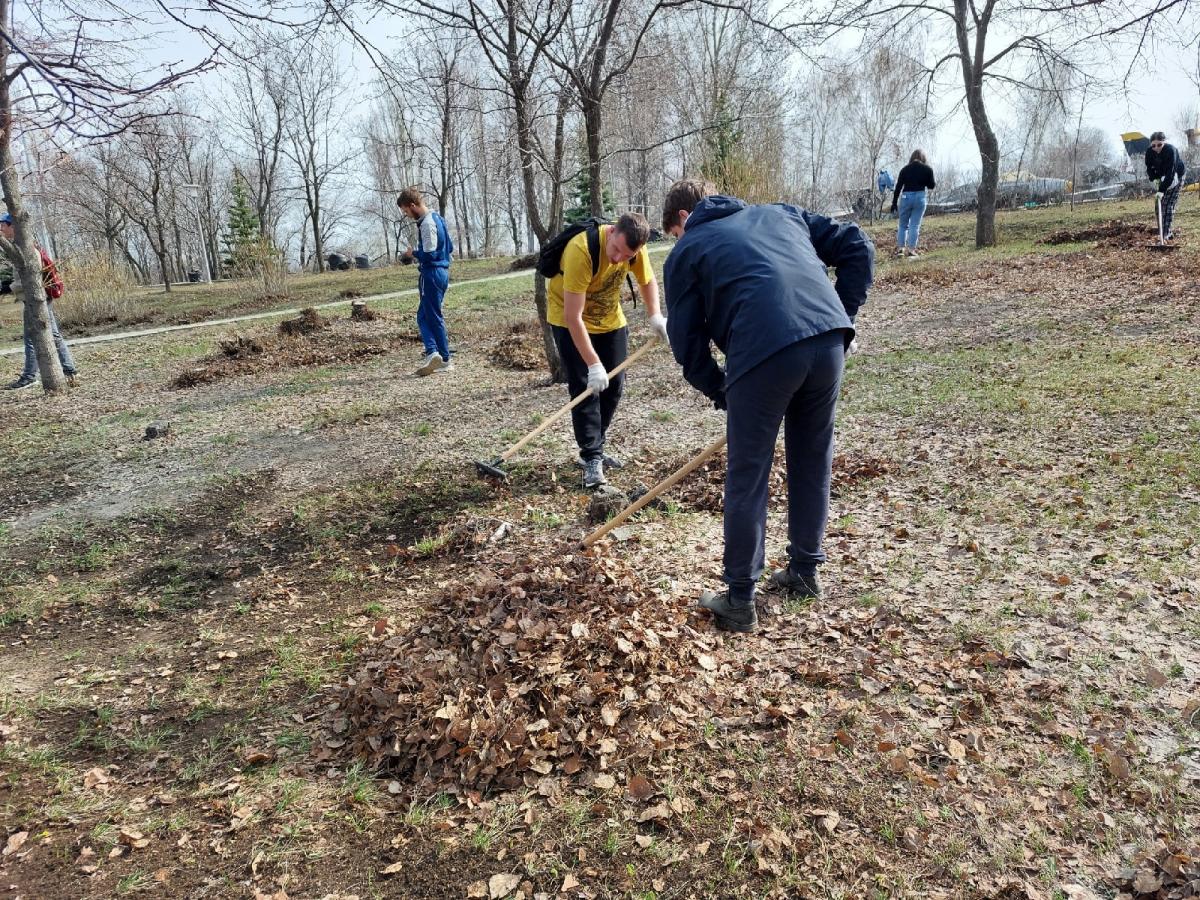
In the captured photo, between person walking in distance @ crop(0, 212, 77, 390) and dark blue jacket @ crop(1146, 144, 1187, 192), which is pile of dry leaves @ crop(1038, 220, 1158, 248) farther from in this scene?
person walking in distance @ crop(0, 212, 77, 390)

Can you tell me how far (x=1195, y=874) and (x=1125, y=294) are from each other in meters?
9.27

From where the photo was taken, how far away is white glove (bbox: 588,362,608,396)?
5043 mm

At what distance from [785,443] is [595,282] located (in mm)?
2140

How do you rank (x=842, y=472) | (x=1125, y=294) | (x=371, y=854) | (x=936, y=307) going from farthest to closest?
1. (x=936, y=307)
2. (x=1125, y=294)
3. (x=842, y=472)
4. (x=371, y=854)

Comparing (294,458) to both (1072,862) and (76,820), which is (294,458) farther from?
(1072,862)

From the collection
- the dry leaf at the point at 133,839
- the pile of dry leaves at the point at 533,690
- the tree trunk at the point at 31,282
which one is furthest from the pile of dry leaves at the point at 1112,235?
the tree trunk at the point at 31,282

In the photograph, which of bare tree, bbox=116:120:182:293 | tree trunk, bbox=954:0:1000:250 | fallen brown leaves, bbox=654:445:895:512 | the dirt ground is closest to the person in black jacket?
tree trunk, bbox=954:0:1000:250

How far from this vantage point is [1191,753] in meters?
2.64

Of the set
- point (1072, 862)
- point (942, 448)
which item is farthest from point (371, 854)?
point (942, 448)

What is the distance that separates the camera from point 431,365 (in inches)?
387

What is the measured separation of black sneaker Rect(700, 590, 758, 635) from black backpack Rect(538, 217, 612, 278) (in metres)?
2.33

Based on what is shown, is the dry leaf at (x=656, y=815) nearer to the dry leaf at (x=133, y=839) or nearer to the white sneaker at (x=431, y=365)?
the dry leaf at (x=133, y=839)

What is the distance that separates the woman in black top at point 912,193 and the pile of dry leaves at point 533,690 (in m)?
13.1

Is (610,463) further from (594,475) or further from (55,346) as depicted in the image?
(55,346)
